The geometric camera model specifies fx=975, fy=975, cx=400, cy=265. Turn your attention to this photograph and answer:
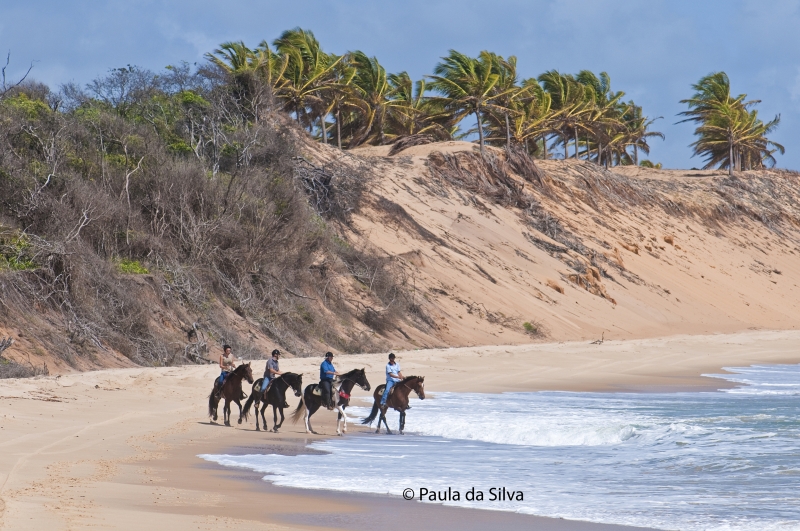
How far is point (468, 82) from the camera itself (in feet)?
143

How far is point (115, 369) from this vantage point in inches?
752

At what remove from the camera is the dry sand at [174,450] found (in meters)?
7.94

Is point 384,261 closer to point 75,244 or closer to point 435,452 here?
point 75,244

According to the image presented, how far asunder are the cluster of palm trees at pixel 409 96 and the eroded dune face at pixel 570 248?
104 inches

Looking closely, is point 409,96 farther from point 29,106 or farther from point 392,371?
point 392,371

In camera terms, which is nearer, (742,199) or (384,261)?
(384,261)

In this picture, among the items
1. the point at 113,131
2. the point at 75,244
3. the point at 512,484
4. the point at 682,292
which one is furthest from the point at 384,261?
the point at 512,484

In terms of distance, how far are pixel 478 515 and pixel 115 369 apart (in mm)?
12111

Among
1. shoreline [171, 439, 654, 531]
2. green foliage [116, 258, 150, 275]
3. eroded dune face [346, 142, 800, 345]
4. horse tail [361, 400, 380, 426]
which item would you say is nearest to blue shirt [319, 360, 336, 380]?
horse tail [361, 400, 380, 426]

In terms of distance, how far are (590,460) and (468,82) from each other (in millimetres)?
33072

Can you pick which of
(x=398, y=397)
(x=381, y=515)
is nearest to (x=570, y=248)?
(x=398, y=397)

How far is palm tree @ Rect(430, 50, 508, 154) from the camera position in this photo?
4375 cm

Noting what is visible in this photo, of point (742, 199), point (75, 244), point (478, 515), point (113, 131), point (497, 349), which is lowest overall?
point (478, 515)

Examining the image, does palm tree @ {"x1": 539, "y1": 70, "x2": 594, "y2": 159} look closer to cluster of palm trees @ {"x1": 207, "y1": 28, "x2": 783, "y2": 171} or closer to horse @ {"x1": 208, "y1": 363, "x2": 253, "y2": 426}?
cluster of palm trees @ {"x1": 207, "y1": 28, "x2": 783, "y2": 171}
